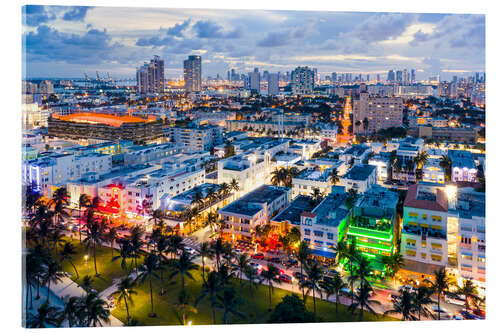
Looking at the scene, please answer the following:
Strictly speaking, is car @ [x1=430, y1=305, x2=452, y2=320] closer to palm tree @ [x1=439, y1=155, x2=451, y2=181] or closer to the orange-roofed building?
palm tree @ [x1=439, y1=155, x2=451, y2=181]

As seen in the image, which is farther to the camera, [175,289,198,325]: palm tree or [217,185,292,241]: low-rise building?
[217,185,292,241]: low-rise building

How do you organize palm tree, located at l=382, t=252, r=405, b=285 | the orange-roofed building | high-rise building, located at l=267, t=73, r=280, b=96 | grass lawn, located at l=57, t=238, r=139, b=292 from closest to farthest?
palm tree, located at l=382, t=252, r=405, b=285 < grass lawn, located at l=57, t=238, r=139, b=292 < the orange-roofed building < high-rise building, located at l=267, t=73, r=280, b=96

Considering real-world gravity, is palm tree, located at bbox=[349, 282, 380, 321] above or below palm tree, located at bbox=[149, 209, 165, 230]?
below

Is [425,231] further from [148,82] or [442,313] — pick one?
[148,82]

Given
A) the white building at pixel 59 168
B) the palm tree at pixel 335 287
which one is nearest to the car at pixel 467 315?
the palm tree at pixel 335 287

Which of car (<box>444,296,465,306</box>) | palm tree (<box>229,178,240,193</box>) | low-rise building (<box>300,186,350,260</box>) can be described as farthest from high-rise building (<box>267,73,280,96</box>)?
car (<box>444,296,465,306</box>)
